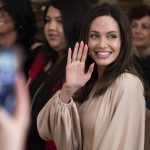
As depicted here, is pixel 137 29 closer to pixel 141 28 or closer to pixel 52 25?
pixel 141 28

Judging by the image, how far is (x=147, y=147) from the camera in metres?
1.47

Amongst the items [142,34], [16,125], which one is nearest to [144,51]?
[142,34]

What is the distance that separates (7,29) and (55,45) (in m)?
0.59

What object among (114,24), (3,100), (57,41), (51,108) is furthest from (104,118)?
(3,100)

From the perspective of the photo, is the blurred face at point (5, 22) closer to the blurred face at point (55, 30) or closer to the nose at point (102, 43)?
the blurred face at point (55, 30)

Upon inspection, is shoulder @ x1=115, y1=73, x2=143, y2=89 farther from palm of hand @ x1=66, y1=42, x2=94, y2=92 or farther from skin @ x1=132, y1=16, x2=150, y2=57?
skin @ x1=132, y1=16, x2=150, y2=57

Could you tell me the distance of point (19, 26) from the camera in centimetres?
245

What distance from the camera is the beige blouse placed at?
1.29 meters

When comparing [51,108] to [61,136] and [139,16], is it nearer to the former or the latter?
[61,136]

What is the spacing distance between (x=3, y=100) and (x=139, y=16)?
2.18 m

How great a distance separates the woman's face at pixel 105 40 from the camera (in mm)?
1408

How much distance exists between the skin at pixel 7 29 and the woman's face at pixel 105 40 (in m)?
1.06

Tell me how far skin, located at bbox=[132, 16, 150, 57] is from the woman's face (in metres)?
0.97

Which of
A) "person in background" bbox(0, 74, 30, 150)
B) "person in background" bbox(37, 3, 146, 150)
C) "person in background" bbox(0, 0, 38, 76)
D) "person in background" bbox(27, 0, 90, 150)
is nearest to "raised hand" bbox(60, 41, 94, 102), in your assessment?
"person in background" bbox(37, 3, 146, 150)
